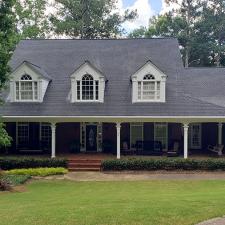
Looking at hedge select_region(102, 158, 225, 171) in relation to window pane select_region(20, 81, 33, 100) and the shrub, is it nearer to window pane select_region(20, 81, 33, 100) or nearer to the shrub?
the shrub

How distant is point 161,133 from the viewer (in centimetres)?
2716

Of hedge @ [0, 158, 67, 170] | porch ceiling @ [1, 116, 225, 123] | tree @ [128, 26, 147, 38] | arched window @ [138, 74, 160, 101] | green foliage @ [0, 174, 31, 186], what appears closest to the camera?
green foliage @ [0, 174, 31, 186]

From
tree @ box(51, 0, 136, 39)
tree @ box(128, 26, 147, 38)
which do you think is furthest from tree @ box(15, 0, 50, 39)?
tree @ box(128, 26, 147, 38)

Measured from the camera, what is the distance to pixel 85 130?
2748cm

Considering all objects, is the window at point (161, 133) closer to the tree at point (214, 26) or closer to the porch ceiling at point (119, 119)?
the porch ceiling at point (119, 119)

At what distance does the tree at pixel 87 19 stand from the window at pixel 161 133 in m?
24.0

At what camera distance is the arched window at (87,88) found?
25781mm

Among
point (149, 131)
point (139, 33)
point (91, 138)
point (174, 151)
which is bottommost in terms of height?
point (174, 151)

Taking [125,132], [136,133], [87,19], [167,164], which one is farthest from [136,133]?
[87,19]

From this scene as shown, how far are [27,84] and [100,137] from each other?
227 inches

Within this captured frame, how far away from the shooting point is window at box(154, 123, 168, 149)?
27125 mm

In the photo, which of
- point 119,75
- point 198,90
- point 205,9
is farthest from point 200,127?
point 205,9

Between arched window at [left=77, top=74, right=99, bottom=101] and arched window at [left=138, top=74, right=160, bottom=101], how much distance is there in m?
2.70

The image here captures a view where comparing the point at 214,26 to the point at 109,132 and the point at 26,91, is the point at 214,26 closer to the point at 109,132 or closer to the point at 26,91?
the point at 109,132
